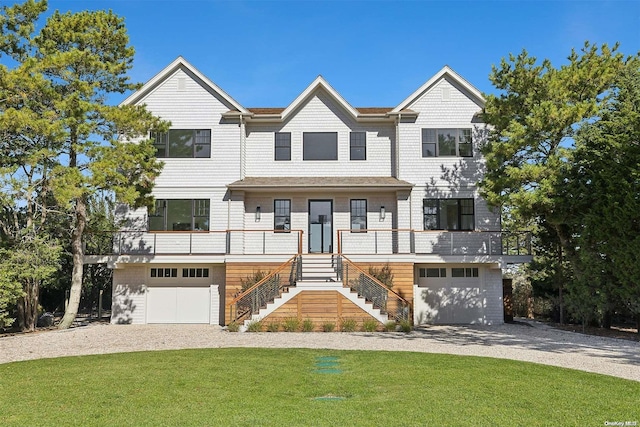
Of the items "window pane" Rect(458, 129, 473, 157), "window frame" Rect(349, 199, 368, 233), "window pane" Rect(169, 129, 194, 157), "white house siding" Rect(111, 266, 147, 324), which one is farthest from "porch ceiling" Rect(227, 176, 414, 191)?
"white house siding" Rect(111, 266, 147, 324)

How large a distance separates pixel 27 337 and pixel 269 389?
42.2 ft

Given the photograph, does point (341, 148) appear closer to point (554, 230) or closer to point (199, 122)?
point (199, 122)

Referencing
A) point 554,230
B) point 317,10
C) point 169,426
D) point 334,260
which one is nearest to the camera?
point 169,426

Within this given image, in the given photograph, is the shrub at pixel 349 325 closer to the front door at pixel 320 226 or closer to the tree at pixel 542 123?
the front door at pixel 320 226

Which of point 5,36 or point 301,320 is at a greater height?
point 5,36

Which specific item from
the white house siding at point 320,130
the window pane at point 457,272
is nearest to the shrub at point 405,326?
the window pane at point 457,272

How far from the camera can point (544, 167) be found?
1981cm

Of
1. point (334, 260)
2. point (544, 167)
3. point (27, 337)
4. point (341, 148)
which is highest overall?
point (341, 148)

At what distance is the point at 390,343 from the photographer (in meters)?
16.5

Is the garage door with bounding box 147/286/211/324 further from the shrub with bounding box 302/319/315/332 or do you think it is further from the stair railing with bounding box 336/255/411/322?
the stair railing with bounding box 336/255/411/322

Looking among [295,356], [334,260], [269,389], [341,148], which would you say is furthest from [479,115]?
[269,389]

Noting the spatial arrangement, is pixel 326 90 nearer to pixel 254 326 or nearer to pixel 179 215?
pixel 179 215

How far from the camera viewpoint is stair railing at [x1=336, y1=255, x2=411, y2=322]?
65.4 feet

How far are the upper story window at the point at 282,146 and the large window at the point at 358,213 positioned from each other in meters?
3.70
